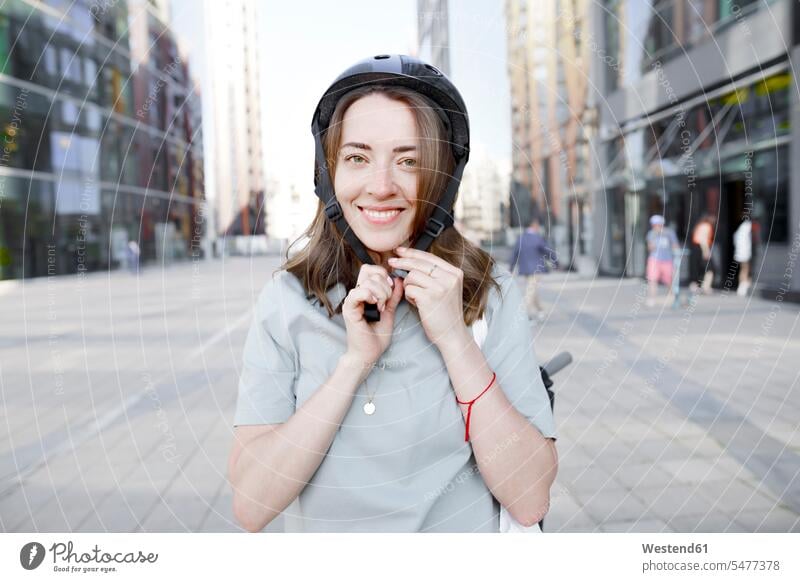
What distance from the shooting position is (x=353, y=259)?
1.56 meters

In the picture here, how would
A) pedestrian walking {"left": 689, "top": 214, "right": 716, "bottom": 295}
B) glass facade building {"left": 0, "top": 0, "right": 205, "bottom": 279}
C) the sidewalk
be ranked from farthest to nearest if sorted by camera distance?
pedestrian walking {"left": 689, "top": 214, "right": 716, "bottom": 295}
the sidewalk
glass facade building {"left": 0, "top": 0, "right": 205, "bottom": 279}

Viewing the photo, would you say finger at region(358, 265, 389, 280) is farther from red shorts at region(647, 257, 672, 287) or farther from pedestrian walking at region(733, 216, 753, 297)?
red shorts at region(647, 257, 672, 287)

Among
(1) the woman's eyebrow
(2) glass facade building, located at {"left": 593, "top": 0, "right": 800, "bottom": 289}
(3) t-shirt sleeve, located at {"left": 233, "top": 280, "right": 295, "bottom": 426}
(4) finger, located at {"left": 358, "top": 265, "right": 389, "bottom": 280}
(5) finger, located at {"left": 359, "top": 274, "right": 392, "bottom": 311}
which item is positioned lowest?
Answer: (3) t-shirt sleeve, located at {"left": 233, "top": 280, "right": 295, "bottom": 426}

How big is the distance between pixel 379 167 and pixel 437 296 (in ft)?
0.97

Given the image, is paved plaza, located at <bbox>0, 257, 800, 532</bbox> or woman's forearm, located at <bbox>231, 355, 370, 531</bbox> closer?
woman's forearm, located at <bbox>231, 355, 370, 531</bbox>

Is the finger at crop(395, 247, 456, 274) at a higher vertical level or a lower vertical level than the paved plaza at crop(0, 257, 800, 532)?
higher

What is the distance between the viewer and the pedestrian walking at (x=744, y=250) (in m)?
9.21

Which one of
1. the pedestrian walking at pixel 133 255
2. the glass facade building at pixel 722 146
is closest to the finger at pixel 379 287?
the pedestrian walking at pixel 133 255

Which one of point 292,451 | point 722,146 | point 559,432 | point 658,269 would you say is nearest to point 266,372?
point 292,451

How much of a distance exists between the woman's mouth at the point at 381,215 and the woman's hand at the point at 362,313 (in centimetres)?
14

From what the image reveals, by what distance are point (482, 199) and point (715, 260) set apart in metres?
11.8

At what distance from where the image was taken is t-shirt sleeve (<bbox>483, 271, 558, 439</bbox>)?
143cm

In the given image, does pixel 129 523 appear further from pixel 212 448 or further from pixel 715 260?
pixel 715 260
